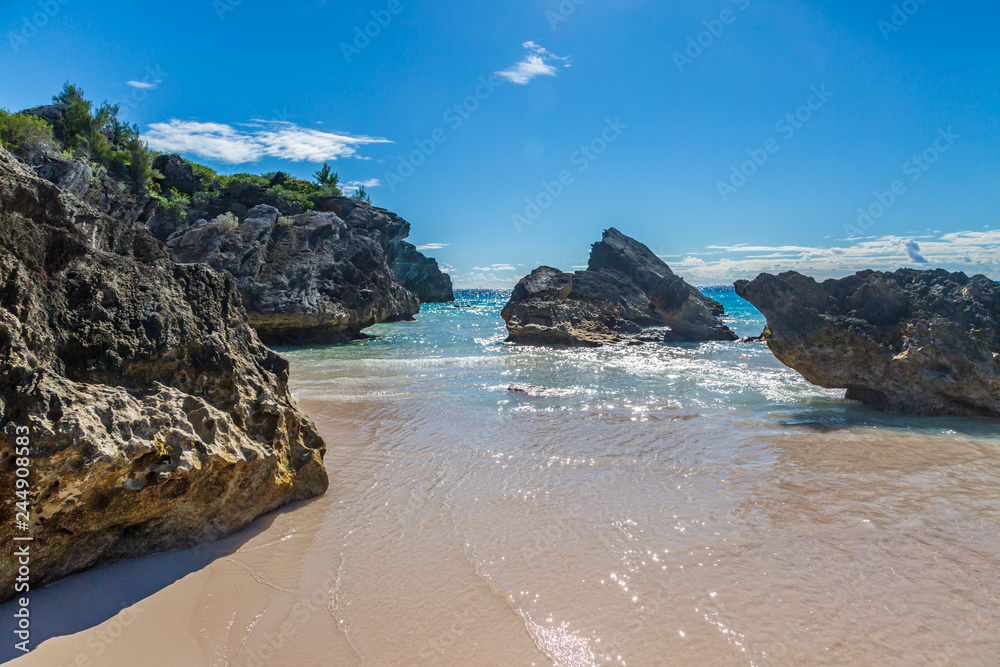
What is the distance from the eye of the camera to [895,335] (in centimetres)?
961

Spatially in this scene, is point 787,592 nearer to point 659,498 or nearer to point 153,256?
point 659,498

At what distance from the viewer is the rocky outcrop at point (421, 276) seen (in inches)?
3071

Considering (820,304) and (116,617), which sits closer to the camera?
(116,617)

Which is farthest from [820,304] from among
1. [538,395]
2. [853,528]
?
[853,528]

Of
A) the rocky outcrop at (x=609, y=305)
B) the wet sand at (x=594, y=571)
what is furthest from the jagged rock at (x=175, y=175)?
the wet sand at (x=594, y=571)

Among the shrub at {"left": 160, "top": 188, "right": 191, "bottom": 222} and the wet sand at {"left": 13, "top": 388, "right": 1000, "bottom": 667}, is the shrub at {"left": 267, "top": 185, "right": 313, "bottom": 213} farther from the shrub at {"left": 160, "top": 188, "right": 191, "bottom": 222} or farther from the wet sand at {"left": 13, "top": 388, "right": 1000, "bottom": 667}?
the wet sand at {"left": 13, "top": 388, "right": 1000, "bottom": 667}

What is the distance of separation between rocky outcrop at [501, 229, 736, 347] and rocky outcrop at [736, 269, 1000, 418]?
14835 millimetres

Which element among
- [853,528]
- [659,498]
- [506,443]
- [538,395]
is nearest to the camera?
[853,528]

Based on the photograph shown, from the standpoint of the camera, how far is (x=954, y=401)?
8.94 m

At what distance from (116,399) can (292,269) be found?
24.1 meters

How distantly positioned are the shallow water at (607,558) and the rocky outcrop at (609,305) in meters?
18.4

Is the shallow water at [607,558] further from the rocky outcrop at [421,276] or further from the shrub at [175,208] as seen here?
the rocky outcrop at [421,276]

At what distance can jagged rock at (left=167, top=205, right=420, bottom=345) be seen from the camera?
2439cm

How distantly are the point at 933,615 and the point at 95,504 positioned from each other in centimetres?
577
